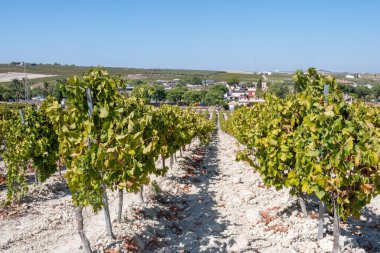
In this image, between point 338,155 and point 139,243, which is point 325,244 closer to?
point 338,155

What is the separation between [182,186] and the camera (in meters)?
13.7

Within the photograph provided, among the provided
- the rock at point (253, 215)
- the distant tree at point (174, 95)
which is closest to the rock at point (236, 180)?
the rock at point (253, 215)

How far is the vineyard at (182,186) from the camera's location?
5.51 m

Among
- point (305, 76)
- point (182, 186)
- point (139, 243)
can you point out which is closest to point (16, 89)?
point (182, 186)

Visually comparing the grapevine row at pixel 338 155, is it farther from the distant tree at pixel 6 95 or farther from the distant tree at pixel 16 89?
the distant tree at pixel 16 89

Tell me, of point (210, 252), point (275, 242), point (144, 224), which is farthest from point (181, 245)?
point (275, 242)

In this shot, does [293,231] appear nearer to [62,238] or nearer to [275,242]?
[275,242]

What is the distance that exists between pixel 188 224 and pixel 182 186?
4.29 meters

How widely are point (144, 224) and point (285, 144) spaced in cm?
415

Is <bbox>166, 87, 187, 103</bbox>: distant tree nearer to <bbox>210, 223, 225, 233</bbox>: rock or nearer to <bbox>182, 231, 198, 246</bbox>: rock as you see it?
<bbox>210, 223, 225, 233</bbox>: rock

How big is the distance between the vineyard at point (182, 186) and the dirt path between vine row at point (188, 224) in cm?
3

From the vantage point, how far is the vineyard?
217 inches

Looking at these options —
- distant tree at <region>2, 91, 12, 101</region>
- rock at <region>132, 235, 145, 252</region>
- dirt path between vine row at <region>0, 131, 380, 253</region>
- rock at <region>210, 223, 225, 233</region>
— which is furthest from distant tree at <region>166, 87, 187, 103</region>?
rock at <region>132, 235, 145, 252</region>

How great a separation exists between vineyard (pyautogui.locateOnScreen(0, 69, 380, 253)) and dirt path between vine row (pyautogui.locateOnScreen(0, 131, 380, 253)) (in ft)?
0.11
